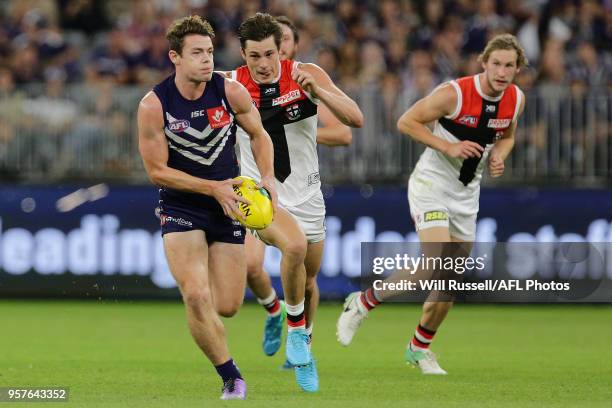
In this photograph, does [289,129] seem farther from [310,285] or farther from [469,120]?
[469,120]

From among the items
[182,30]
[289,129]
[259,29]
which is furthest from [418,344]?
[182,30]

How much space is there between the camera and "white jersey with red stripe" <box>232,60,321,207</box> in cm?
1107

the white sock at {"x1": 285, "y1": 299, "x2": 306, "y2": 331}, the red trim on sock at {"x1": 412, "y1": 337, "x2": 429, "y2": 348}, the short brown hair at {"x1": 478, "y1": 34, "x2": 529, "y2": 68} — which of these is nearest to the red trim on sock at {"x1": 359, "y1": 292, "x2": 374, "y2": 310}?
the red trim on sock at {"x1": 412, "y1": 337, "x2": 429, "y2": 348}

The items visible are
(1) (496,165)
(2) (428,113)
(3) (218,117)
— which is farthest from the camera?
(2) (428,113)

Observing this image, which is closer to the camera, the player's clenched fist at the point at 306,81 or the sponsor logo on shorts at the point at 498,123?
the player's clenched fist at the point at 306,81

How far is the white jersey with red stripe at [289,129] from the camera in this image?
36.3 ft

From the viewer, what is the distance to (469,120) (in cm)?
1191

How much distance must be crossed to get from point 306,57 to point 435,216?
25.6ft

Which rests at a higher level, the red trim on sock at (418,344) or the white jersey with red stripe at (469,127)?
the white jersey with red stripe at (469,127)

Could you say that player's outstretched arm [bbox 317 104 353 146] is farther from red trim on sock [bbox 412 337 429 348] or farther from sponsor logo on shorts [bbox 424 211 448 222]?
red trim on sock [bbox 412 337 429 348]

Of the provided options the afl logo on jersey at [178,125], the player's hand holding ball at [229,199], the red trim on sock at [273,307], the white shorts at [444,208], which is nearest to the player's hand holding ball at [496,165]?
the white shorts at [444,208]

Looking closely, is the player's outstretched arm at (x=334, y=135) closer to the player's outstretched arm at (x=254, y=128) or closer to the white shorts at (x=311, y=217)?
the white shorts at (x=311, y=217)

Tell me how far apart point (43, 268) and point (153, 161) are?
31.3 feet

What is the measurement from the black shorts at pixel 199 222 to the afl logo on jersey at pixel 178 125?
1.69ft
